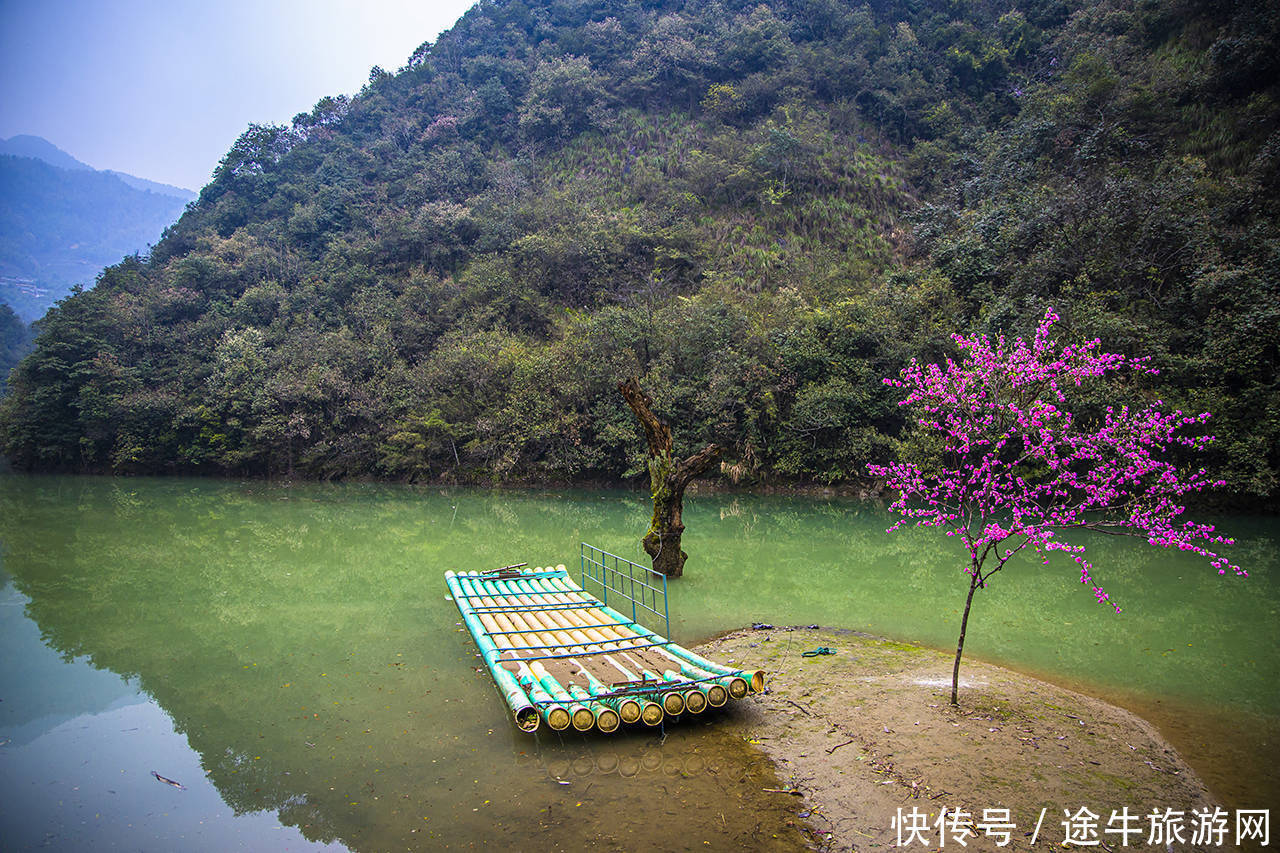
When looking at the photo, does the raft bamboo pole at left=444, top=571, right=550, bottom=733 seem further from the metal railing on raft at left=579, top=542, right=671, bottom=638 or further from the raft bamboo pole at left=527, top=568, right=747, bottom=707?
the metal railing on raft at left=579, top=542, right=671, bottom=638

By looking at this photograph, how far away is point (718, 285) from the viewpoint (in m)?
26.4

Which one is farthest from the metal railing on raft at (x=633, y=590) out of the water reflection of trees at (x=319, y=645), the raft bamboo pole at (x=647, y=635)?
the water reflection of trees at (x=319, y=645)

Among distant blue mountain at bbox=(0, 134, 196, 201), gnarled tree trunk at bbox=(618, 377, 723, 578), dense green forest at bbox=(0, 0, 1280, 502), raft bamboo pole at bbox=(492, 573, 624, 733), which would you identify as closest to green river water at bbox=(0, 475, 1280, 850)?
raft bamboo pole at bbox=(492, 573, 624, 733)

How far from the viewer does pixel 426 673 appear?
7301 mm

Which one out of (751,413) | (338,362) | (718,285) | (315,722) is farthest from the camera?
(338,362)

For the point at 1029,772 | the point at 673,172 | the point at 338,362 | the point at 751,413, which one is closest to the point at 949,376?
the point at 1029,772

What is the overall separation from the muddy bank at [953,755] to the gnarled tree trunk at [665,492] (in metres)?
4.11

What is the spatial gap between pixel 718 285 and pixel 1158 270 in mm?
14119

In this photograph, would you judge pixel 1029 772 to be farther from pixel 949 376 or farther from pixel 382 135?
pixel 382 135

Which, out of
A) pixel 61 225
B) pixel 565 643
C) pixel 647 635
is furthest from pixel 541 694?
pixel 61 225

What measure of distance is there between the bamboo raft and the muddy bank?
0.71 m

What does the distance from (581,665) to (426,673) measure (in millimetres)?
1993

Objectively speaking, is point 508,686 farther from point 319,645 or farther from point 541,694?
point 319,645

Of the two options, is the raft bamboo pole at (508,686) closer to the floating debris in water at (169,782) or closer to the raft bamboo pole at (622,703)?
the raft bamboo pole at (622,703)
